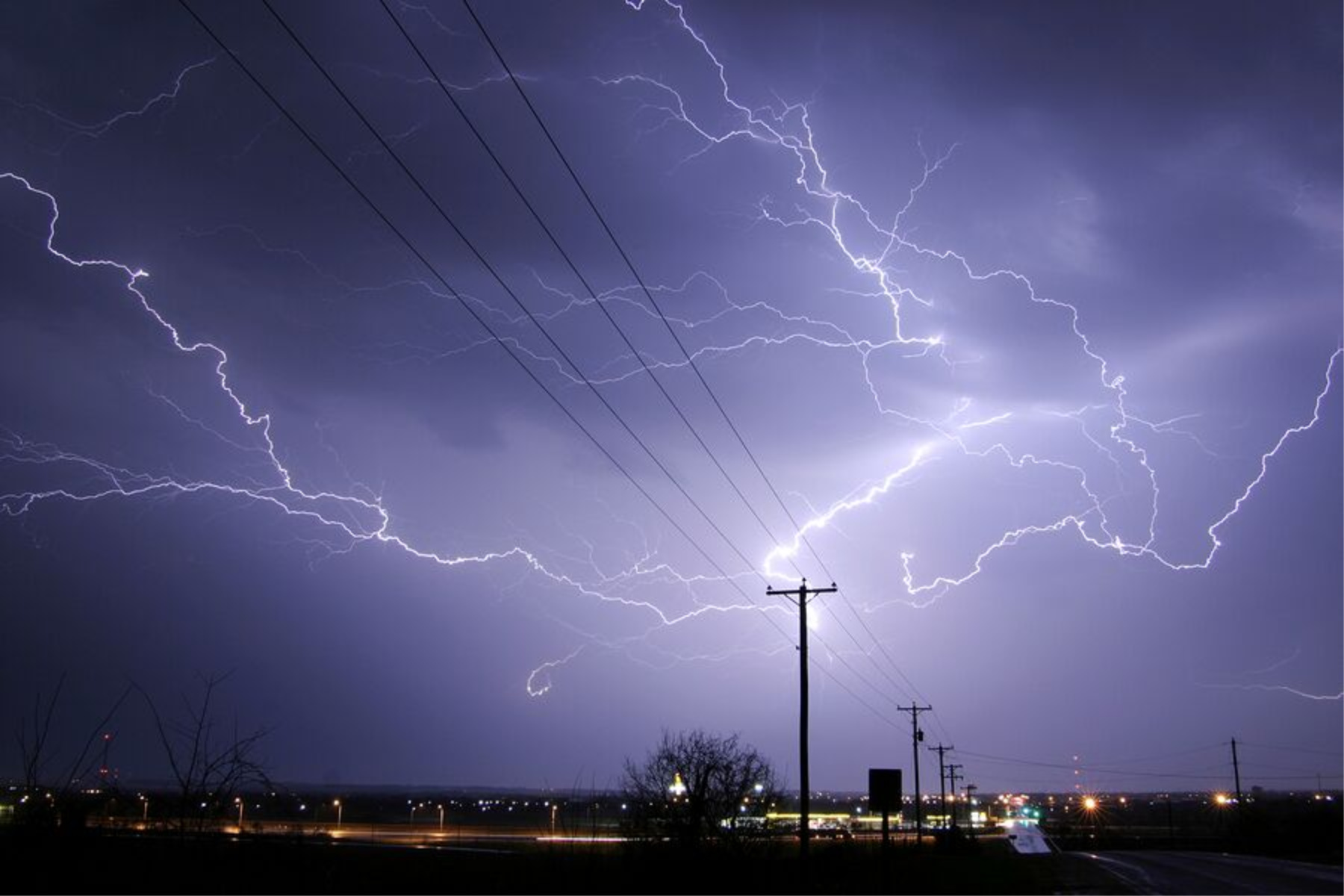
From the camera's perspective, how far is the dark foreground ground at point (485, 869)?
8766mm

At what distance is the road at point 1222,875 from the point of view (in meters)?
20.3

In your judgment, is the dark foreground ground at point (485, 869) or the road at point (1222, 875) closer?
the dark foreground ground at point (485, 869)

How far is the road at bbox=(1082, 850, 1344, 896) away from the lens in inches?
800

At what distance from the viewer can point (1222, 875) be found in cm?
2564

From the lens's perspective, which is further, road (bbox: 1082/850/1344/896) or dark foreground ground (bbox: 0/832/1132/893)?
road (bbox: 1082/850/1344/896)

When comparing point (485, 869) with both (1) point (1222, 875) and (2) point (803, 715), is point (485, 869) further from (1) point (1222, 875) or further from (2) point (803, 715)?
(1) point (1222, 875)

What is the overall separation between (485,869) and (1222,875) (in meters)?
19.2

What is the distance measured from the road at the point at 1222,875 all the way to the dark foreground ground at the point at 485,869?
38.9 inches

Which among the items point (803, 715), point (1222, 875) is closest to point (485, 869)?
point (803, 715)

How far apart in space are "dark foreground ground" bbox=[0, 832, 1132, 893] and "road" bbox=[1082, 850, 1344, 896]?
99 centimetres

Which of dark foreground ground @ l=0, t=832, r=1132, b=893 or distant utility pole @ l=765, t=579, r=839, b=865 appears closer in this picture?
dark foreground ground @ l=0, t=832, r=1132, b=893

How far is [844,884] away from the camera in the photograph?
69.2 feet

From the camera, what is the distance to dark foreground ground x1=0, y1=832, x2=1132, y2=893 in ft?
28.8

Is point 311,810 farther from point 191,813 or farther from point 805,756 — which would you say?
point 191,813
